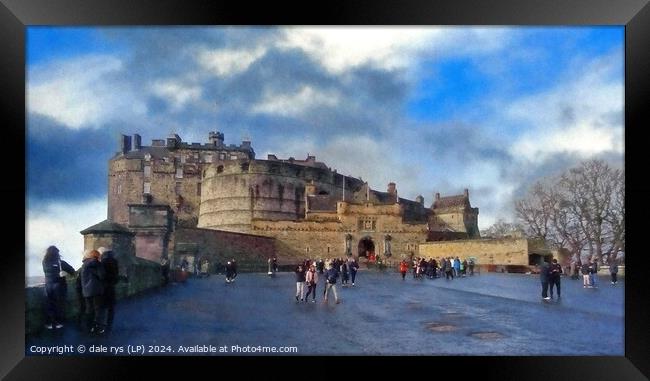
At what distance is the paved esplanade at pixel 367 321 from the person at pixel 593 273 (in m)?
0.08

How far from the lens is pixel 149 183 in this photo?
6680 mm

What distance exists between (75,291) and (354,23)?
4080 mm

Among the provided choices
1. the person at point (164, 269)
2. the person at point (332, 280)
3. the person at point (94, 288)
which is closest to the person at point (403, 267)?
the person at point (332, 280)

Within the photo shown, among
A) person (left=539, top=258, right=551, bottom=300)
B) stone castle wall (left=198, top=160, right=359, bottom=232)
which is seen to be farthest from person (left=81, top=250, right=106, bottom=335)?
person (left=539, top=258, right=551, bottom=300)

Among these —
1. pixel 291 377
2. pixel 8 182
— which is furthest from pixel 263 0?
pixel 291 377

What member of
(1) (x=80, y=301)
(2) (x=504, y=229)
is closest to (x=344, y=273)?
(2) (x=504, y=229)

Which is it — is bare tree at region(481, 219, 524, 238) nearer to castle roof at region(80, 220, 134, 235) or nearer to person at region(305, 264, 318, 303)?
person at region(305, 264, 318, 303)

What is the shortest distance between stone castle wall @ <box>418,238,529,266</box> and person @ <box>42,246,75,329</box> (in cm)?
405

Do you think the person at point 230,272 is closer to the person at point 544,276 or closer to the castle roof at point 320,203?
the castle roof at point 320,203

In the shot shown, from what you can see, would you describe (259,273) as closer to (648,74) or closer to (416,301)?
(416,301)

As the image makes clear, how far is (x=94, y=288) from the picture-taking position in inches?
256

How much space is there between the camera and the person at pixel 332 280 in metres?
6.71

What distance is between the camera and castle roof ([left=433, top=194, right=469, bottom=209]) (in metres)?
6.56

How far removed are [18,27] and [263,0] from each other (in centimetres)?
253
